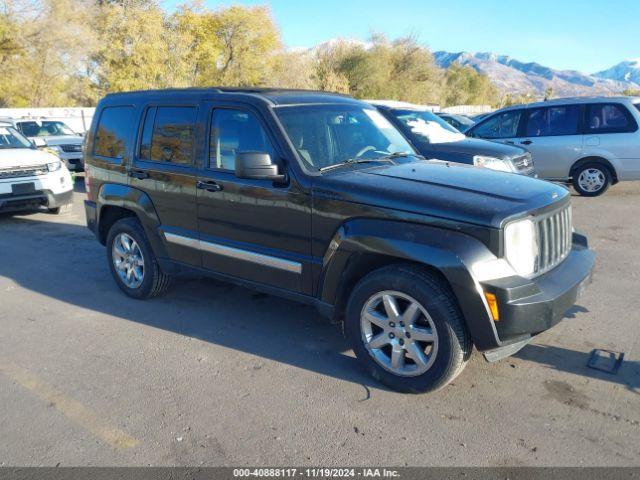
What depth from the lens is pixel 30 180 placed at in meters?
9.23

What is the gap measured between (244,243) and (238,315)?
959 mm

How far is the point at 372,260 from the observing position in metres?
3.76

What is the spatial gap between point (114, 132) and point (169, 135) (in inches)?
37.4

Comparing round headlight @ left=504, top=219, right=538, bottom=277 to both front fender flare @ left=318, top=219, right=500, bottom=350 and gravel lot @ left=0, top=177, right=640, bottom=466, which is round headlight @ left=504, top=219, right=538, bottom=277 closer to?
front fender flare @ left=318, top=219, right=500, bottom=350

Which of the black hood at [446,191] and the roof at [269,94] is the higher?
the roof at [269,94]

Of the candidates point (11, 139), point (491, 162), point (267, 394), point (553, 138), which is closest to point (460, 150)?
point (491, 162)

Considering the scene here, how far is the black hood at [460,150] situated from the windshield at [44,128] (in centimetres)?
1207

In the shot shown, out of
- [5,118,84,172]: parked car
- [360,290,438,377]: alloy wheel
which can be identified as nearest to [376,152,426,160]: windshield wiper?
[360,290,438,377]: alloy wheel

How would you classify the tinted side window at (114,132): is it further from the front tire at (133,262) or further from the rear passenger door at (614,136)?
the rear passenger door at (614,136)

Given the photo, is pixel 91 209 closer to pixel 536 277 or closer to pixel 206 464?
pixel 206 464

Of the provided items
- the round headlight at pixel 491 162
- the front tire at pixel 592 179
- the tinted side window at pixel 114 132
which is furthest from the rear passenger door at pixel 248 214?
the front tire at pixel 592 179

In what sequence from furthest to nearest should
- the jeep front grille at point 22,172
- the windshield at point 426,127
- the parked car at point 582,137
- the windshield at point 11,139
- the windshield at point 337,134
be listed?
the parked car at point 582,137, the windshield at point 11,139, the jeep front grille at point 22,172, the windshield at point 426,127, the windshield at point 337,134

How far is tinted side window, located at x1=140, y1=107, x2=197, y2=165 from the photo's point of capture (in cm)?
480

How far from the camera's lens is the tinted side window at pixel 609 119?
10086 mm
